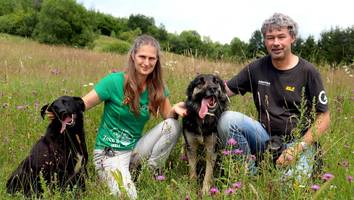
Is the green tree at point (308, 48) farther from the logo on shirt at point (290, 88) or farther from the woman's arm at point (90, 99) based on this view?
the woman's arm at point (90, 99)

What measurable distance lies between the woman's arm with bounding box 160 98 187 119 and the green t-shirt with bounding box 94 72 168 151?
22cm

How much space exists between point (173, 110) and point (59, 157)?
128cm

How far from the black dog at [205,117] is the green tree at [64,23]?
3106 cm

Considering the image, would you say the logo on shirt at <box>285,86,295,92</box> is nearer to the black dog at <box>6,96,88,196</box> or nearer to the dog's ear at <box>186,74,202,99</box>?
the dog's ear at <box>186,74,202,99</box>

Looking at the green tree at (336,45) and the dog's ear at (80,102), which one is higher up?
the green tree at (336,45)

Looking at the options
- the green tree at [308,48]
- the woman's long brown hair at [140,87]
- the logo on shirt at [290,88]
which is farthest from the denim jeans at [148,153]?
the green tree at [308,48]

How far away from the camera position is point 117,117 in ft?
14.2

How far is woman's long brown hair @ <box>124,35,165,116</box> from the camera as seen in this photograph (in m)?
4.23

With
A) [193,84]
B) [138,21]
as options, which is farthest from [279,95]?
[138,21]

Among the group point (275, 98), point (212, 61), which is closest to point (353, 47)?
point (212, 61)

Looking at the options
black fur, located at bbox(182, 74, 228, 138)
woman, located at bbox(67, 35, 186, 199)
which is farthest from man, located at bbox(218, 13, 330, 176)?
woman, located at bbox(67, 35, 186, 199)

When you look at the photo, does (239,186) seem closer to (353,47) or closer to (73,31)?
(353,47)

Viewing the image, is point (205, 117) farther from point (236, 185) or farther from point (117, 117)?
point (236, 185)

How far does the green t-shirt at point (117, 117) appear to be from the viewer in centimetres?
425
